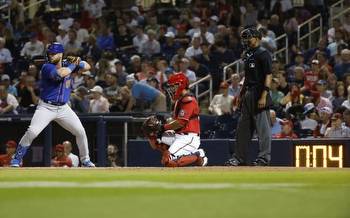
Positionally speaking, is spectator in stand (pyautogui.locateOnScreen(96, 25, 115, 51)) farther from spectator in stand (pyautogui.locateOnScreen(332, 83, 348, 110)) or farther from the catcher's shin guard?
the catcher's shin guard

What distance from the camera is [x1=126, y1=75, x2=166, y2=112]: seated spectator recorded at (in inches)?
674

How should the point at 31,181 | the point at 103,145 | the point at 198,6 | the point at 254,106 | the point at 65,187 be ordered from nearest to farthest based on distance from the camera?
the point at 65,187
the point at 31,181
the point at 254,106
the point at 103,145
the point at 198,6

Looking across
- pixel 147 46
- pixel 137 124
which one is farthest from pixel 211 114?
pixel 147 46

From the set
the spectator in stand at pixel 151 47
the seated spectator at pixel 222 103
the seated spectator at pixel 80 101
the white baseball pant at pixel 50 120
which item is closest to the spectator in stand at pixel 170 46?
the spectator in stand at pixel 151 47

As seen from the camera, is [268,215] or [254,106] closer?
[268,215]

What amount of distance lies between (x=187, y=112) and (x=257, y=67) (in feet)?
3.73

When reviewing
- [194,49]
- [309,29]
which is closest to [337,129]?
[194,49]

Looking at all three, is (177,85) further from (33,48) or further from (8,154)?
(33,48)

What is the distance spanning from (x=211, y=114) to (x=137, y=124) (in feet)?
6.45

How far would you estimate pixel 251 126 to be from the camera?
11.9m

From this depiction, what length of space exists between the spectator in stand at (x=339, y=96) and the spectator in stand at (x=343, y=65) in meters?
1.03

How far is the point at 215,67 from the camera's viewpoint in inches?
778

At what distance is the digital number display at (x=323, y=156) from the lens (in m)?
12.6

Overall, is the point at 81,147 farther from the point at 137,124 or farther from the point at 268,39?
the point at 268,39
